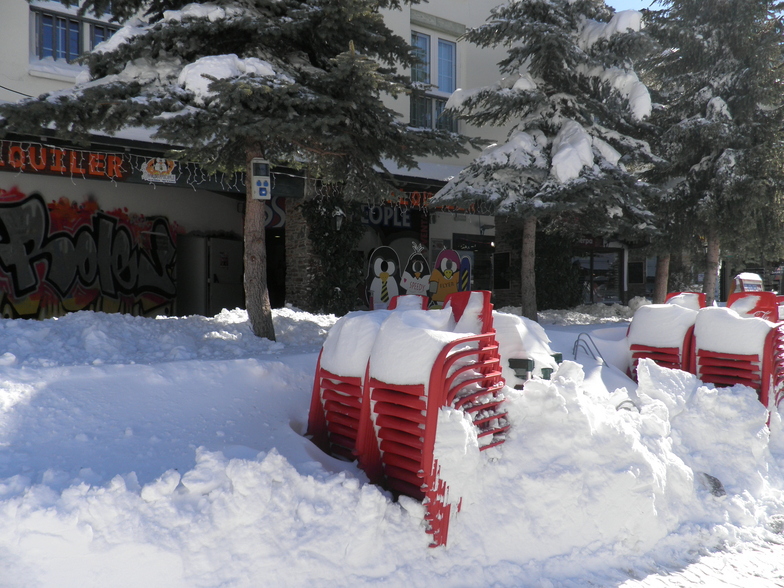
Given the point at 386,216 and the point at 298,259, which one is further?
the point at 386,216

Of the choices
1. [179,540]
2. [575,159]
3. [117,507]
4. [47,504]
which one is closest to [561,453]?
[179,540]

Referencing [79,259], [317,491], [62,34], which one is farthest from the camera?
[79,259]

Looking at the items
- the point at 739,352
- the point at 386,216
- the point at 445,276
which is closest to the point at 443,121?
the point at 386,216

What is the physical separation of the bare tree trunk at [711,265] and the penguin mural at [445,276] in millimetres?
5803

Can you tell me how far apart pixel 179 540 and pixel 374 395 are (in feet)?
4.39

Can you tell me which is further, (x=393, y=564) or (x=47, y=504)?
(x=393, y=564)

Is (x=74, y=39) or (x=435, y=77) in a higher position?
(x=435, y=77)

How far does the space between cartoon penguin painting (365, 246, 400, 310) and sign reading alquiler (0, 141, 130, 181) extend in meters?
5.41

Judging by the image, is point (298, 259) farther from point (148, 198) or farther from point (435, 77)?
point (435, 77)

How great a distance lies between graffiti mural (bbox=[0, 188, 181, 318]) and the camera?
31.2ft

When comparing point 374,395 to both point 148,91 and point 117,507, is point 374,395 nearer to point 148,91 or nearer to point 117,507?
point 117,507

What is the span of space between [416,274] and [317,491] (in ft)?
35.4

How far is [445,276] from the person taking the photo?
1421cm

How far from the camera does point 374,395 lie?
11.5ft
